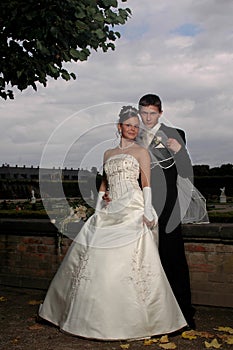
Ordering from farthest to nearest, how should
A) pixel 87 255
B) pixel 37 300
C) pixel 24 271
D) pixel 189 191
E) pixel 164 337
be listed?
pixel 24 271 → pixel 37 300 → pixel 189 191 → pixel 87 255 → pixel 164 337

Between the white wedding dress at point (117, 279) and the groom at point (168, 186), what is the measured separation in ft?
0.78

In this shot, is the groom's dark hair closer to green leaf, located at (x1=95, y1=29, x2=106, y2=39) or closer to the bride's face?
the bride's face

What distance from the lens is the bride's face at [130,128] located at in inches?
213

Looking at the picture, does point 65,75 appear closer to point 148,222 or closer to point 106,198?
point 106,198

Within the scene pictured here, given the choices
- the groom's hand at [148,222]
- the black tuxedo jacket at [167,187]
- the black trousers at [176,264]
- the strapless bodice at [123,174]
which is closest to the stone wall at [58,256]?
the black trousers at [176,264]

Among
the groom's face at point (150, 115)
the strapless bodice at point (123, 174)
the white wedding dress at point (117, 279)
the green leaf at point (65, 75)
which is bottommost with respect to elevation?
the white wedding dress at point (117, 279)

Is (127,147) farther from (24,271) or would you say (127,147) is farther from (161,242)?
(24,271)

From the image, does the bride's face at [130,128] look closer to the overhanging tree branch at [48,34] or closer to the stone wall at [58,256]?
the overhanging tree branch at [48,34]

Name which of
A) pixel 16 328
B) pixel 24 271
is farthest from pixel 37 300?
pixel 16 328

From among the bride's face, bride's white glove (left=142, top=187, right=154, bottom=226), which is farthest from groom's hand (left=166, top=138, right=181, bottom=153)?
bride's white glove (left=142, top=187, right=154, bottom=226)

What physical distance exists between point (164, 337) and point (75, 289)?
100cm

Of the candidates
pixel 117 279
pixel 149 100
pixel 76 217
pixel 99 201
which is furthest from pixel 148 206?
pixel 76 217

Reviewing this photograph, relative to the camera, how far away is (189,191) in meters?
5.80

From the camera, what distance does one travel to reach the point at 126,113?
5422 millimetres
